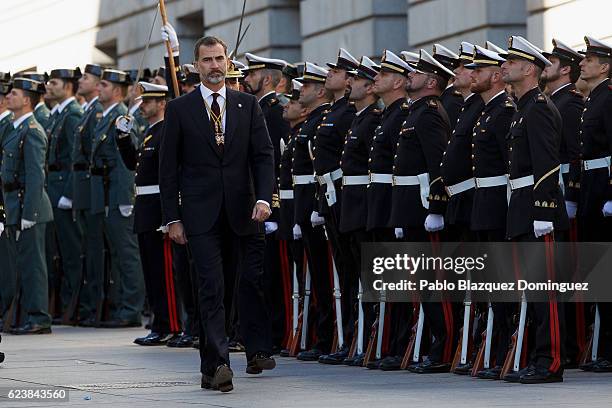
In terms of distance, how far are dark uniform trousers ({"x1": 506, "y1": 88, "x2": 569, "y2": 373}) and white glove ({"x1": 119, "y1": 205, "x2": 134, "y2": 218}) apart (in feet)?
20.2

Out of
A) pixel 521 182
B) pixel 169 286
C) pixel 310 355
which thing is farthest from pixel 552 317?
pixel 169 286

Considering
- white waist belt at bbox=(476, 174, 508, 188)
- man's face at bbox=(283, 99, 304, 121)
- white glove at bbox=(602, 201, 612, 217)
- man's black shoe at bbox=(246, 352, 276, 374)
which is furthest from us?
man's face at bbox=(283, 99, 304, 121)

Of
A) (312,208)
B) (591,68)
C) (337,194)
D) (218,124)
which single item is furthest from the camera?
(312,208)

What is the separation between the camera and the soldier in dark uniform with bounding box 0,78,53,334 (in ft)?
53.0

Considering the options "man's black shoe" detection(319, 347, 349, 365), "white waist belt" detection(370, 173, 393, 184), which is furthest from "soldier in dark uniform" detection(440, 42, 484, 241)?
"man's black shoe" detection(319, 347, 349, 365)

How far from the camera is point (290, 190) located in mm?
13703

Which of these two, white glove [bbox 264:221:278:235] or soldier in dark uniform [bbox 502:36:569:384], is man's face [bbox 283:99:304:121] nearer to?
white glove [bbox 264:221:278:235]

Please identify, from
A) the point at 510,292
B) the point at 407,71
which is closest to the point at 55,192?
the point at 407,71

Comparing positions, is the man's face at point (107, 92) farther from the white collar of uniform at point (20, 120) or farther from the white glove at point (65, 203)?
the white glove at point (65, 203)

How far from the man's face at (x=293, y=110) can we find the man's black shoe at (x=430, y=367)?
244 cm

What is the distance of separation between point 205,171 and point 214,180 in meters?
0.08

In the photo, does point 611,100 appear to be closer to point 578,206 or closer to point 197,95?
point 578,206

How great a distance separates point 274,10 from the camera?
24875 millimetres

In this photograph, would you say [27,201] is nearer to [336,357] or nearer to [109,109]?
[109,109]
